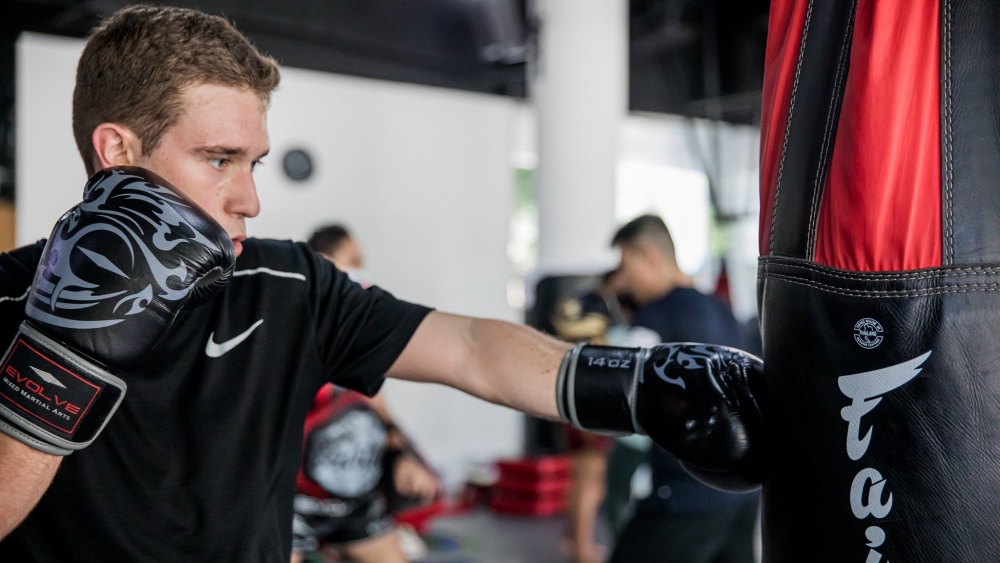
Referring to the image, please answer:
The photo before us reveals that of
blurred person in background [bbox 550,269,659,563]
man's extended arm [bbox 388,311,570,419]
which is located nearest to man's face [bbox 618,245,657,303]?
blurred person in background [bbox 550,269,659,563]

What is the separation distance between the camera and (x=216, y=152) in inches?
44.8

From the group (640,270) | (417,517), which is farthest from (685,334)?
(417,517)

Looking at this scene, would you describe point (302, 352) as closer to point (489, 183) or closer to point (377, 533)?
point (377, 533)

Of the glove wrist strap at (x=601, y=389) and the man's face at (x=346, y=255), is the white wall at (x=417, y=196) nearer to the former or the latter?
the man's face at (x=346, y=255)

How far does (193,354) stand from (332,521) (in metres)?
1.73

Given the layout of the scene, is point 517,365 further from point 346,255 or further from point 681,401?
point 346,255

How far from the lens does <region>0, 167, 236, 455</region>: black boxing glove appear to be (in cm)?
93

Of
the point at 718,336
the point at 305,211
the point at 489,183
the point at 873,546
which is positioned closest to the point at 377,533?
the point at 718,336

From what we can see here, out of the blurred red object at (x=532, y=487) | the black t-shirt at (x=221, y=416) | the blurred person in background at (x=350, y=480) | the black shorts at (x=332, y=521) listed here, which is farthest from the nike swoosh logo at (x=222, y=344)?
the blurred red object at (x=532, y=487)

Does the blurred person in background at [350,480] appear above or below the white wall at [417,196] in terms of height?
below

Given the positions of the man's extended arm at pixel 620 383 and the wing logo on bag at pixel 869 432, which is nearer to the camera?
the wing logo on bag at pixel 869 432

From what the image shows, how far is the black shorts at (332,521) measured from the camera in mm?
2760

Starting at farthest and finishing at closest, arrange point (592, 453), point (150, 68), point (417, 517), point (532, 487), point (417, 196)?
point (417, 196) → point (532, 487) → point (417, 517) → point (592, 453) → point (150, 68)

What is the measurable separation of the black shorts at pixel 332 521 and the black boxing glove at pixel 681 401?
171 cm
